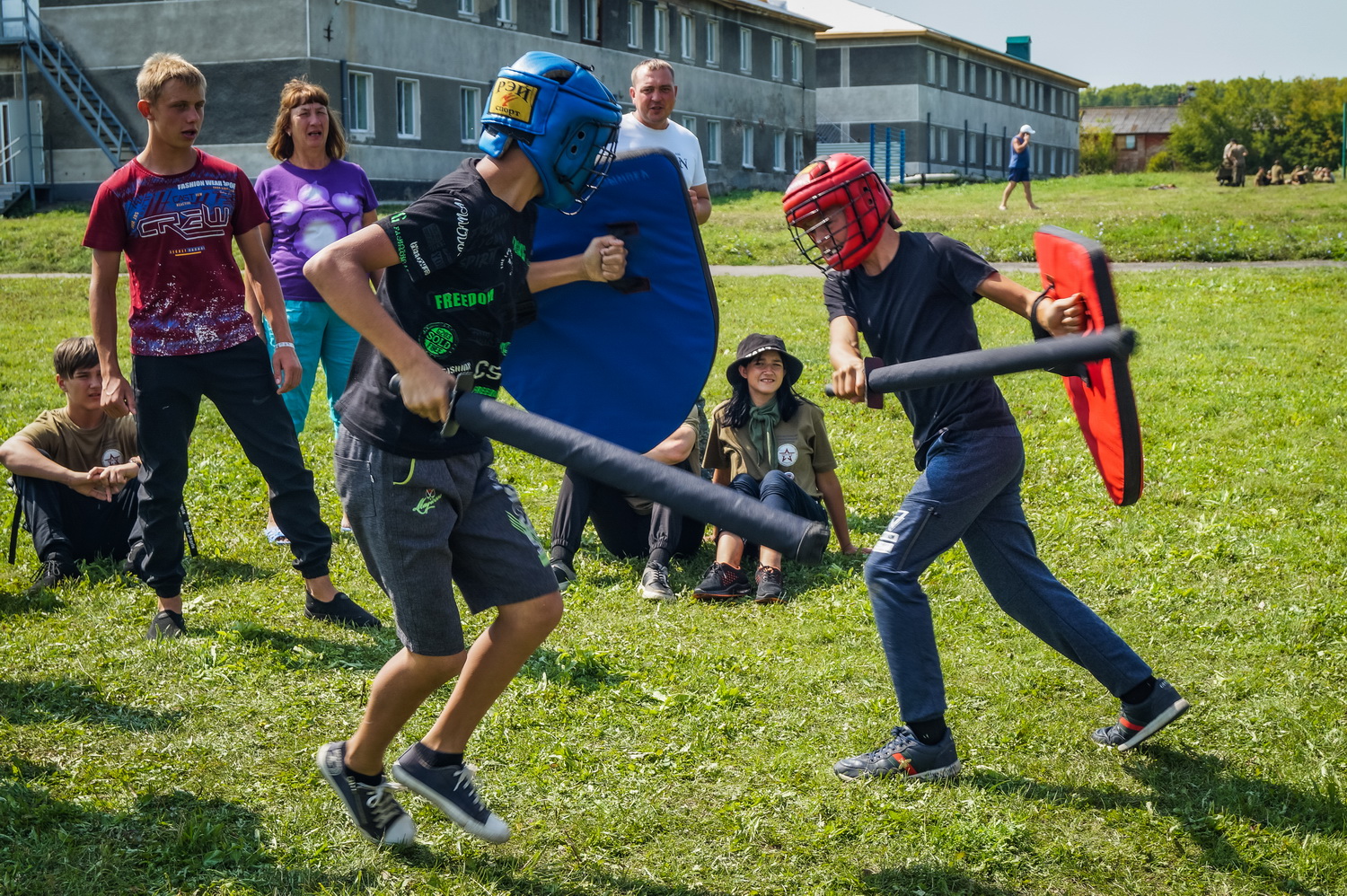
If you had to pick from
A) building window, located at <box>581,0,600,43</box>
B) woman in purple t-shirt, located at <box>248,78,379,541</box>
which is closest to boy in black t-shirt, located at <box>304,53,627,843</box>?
woman in purple t-shirt, located at <box>248,78,379,541</box>

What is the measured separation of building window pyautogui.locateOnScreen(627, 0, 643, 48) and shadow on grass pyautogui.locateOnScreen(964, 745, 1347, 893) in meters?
37.9

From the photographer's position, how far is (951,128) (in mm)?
57188

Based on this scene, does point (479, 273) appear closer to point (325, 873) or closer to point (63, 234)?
point (325, 873)

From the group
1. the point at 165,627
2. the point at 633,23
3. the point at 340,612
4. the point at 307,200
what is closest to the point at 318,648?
the point at 340,612

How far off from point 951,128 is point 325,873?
57.4 meters

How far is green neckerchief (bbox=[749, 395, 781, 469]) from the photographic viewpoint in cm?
679

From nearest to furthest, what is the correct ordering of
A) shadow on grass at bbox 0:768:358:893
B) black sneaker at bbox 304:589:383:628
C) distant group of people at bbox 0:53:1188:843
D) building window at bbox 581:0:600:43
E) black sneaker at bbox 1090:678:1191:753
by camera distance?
distant group of people at bbox 0:53:1188:843
shadow on grass at bbox 0:768:358:893
black sneaker at bbox 1090:678:1191:753
black sneaker at bbox 304:589:383:628
building window at bbox 581:0:600:43

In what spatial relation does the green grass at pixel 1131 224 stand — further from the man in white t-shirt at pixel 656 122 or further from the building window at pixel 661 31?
the man in white t-shirt at pixel 656 122

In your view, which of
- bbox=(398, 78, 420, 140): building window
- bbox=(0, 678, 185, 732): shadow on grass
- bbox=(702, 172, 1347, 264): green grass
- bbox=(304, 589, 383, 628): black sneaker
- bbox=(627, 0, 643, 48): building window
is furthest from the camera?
bbox=(627, 0, 643, 48): building window

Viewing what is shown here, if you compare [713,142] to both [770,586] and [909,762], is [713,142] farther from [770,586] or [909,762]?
[909,762]

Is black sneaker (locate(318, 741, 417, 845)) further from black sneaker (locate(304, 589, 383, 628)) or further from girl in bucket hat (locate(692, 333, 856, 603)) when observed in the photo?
girl in bucket hat (locate(692, 333, 856, 603))

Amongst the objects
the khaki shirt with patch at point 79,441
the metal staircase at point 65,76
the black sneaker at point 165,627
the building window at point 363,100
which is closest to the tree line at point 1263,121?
the building window at point 363,100

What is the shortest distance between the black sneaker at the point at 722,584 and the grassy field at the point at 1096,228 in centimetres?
962

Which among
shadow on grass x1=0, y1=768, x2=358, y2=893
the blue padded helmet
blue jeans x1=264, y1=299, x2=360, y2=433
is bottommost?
shadow on grass x1=0, y1=768, x2=358, y2=893
